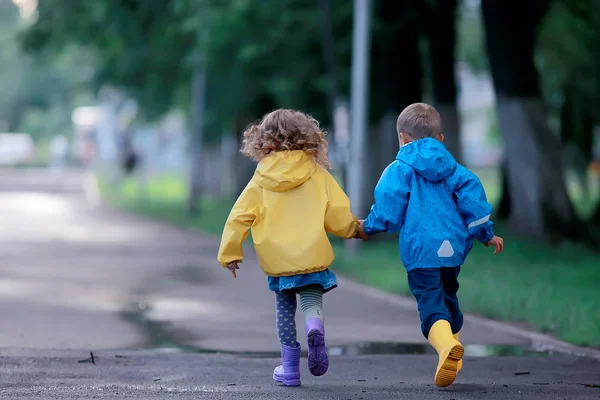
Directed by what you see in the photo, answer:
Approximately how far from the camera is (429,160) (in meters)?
6.84

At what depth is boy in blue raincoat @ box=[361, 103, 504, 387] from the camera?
6.82 m

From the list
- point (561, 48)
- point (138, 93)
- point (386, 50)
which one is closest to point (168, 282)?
point (386, 50)

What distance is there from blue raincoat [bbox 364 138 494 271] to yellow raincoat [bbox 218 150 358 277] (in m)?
0.22

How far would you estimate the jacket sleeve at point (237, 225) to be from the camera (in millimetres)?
6844

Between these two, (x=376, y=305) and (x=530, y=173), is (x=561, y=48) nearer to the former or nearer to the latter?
(x=530, y=173)

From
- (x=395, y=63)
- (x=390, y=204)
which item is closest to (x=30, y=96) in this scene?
(x=395, y=63)

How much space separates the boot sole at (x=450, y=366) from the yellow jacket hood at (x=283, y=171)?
1167mm

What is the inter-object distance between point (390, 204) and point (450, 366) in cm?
88

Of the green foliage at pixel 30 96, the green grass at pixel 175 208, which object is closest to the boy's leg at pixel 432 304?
the green grass at pixel 175 208

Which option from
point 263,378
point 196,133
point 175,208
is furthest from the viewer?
point 175,208

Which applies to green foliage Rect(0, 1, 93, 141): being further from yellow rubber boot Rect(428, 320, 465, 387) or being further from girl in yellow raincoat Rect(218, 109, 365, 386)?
yellow rubber boot Rect(428, 320, 465, 387)

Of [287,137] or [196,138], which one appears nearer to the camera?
[287,137]

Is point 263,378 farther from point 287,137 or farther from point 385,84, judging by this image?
point 385,84

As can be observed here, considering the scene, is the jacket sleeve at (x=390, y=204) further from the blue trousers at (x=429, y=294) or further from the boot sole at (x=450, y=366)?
the boot sole at (x=450, y=366)
